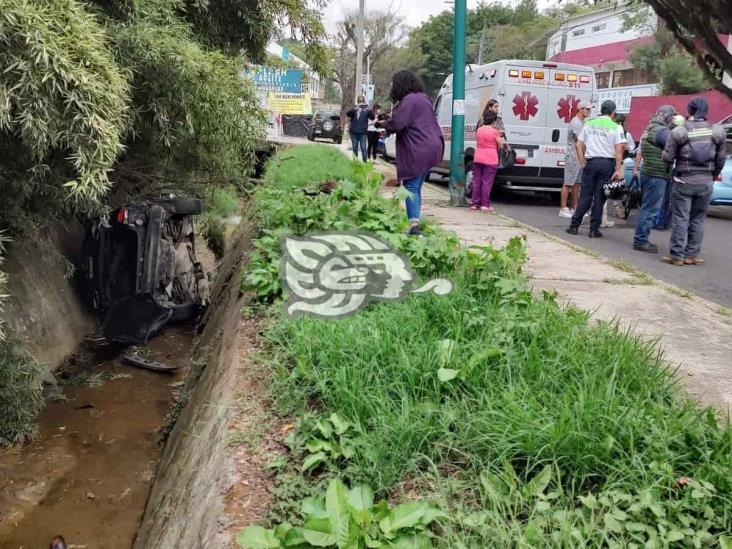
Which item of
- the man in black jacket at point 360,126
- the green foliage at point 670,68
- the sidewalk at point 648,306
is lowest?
the sidewalk at point 648,306

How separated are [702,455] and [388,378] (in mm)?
1223

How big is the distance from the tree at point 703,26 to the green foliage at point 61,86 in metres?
2.52

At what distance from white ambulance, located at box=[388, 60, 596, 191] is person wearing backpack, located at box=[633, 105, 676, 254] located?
10.6 ft

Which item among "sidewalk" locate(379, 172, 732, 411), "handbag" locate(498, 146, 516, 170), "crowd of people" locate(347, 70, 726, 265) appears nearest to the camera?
"sidewalk" locate(379, 172, 732, 411)

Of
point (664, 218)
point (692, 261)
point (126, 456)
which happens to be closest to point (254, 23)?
point (126, 456)

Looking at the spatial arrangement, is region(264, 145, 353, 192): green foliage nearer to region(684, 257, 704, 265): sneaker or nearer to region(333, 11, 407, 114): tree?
region(684, 257, 704, 265): sneaker

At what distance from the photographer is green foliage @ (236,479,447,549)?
6.03ft

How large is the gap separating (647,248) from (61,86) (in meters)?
Answer: 6.47

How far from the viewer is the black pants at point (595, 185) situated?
775cm

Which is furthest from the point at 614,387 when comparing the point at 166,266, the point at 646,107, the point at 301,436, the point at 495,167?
the point at 646,107

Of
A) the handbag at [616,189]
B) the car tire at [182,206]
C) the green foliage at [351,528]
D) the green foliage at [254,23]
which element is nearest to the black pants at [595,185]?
the handbag at [616,189]

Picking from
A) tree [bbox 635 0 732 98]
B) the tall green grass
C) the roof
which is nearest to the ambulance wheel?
the tall green grass

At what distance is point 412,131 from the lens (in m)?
6.29

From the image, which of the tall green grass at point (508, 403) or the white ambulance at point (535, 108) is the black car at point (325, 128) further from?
the tall green grass at point (508, 403)
